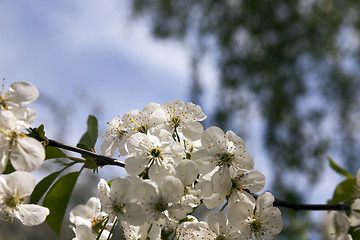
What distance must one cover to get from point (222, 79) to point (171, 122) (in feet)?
15.4

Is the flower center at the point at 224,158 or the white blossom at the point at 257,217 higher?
the flower center at the point at 224,158

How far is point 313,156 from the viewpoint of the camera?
500cm

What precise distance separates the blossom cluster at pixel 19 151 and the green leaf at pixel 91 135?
0.17 metres

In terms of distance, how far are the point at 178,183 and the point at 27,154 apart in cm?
23

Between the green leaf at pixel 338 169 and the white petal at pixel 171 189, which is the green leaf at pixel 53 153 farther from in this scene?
the green leaf at pixel 338 169

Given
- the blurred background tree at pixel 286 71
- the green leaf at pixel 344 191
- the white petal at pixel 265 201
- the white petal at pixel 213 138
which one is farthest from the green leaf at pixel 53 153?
the blurred background tree at pixel 286 71

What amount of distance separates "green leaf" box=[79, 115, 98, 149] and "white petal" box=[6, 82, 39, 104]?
0.19 metres

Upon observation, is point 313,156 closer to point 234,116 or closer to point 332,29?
point 234,116

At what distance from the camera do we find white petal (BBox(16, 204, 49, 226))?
2.10 ft

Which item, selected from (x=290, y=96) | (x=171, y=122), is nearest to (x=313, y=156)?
(x=290, y=96)

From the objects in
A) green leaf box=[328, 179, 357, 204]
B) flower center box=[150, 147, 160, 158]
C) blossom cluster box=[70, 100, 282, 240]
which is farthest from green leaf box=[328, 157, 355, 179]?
flower center box=[150, 147, 160, 158]

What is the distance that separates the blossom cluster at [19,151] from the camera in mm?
554

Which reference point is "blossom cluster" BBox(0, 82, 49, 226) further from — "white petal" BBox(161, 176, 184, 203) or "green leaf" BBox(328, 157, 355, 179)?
"green leaf" BBox(328, 157, 355, 179)

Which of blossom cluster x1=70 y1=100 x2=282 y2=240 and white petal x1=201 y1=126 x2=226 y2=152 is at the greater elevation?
white petal x1=201 y1=126 x2=226 y2=152
